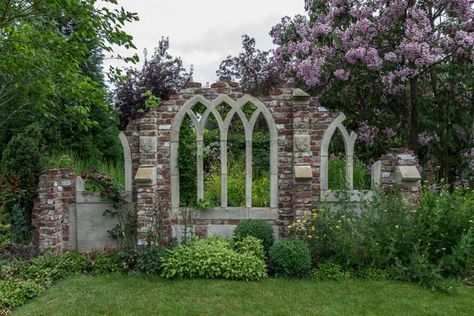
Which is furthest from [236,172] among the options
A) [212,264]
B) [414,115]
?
[414,115]

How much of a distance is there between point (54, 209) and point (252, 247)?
3.04 metres

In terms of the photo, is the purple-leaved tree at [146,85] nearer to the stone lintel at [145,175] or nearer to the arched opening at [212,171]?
the arched opening at [212,171]

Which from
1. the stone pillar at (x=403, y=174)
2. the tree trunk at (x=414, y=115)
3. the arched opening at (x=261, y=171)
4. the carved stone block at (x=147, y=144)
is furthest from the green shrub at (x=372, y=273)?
the carved stone block at (x=147, y=144)

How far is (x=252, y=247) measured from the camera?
18.4ft

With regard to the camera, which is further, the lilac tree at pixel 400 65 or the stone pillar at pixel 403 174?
the lilac tree at pixel 400 65

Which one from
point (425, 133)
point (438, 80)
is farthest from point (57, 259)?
point (438, 80)

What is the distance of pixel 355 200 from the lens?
6.21 metres

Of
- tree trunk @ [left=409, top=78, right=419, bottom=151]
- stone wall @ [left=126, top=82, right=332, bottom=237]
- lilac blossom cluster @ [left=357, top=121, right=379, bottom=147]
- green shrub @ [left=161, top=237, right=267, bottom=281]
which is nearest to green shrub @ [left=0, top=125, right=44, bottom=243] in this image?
stone wall @ [left=126, top=82, right=332, bottom=237]

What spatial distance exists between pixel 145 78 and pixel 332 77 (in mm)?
6658

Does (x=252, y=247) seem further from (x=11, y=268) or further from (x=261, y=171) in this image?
(x=11, y=268)

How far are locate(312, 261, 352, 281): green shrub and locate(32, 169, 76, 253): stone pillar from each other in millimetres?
3862

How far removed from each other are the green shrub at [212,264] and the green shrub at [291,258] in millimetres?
210

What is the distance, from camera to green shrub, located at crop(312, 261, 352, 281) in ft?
17.3

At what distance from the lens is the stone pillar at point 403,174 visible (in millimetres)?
5820
